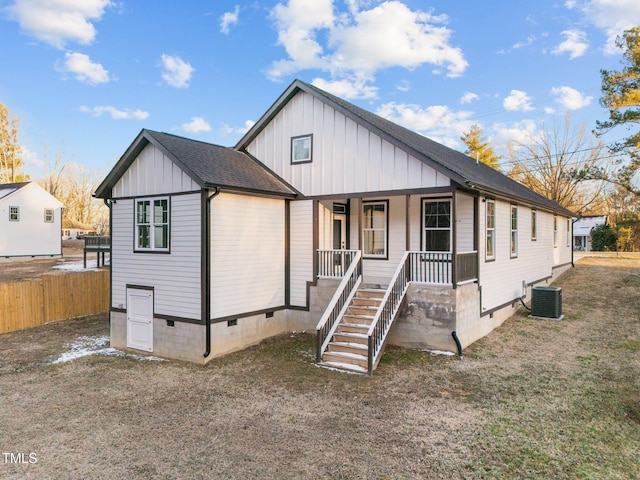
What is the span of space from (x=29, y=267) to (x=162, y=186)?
64.8 ft

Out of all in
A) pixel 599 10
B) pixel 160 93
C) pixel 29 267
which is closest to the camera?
pixel 599 10

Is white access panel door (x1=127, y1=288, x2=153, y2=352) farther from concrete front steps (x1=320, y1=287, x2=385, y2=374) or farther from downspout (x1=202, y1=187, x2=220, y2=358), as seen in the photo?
concrete front steps (x1=320, y1=287, x2=385, y2=374)

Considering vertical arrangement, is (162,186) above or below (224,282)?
above

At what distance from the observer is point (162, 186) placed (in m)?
9.51

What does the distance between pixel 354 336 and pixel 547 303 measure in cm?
721

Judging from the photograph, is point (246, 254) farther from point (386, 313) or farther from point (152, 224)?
point (386, 313)

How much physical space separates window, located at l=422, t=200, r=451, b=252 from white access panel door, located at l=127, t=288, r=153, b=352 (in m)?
7.42

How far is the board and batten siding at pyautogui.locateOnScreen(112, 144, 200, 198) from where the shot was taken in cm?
916

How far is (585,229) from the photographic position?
133 feet

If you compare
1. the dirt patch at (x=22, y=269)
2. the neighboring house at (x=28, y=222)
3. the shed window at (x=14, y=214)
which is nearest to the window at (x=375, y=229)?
the dirt patch at (x=22, y=269)

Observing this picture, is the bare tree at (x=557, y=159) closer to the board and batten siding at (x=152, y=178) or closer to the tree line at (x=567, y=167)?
the tree line at (x=567, y=167)

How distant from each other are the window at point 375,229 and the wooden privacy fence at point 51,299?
34.5 feet

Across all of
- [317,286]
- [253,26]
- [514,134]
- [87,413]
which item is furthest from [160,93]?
[514,134]

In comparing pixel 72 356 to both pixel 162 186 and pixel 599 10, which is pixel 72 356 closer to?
pixel 162 186
